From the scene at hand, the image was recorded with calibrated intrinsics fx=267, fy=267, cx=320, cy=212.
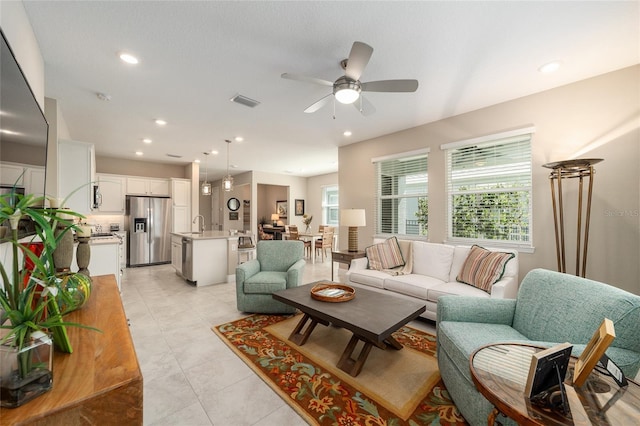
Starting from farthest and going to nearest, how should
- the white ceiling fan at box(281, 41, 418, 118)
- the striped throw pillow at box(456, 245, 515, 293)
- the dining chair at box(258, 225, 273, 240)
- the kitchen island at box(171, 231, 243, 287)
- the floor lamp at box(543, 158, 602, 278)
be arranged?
the dining chair at box(258, 225, 273, 240) < the kitchen island at box(171, 231, 243, 287) < the striped throw pillow at box(456, 245, 515, 293) < the floor lamp at box(543, 158, 602, 278) < the white ceiling fan at box(281, 41, 418, 118)

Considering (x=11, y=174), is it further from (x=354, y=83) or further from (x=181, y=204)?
(x=181, y=204)

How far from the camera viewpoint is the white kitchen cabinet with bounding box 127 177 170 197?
645 cm

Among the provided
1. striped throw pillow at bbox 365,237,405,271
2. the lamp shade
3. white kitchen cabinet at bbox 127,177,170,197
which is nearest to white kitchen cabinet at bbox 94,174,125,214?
white kitchen cabinet at bbox 127,177,170,197

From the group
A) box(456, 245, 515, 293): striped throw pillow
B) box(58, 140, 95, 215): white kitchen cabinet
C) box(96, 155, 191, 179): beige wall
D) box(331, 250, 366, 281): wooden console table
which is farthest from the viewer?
box(96, 155, 191, 179): beige wall

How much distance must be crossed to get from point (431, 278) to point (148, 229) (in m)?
6.30

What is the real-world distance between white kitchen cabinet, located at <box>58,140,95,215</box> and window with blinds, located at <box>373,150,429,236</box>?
14.1 ft

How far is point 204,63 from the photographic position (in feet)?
8.20

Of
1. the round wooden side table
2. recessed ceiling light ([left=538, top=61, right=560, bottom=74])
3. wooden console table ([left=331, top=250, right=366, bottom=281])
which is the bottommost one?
the round wooden side table

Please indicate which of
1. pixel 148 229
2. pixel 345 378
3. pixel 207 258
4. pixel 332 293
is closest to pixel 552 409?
pixel 345 378

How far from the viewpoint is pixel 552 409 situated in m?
0.96

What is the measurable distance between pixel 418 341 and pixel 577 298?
55.3 inches

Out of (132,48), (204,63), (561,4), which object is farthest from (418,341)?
(132,48)

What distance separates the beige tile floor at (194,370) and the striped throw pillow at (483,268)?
729mm

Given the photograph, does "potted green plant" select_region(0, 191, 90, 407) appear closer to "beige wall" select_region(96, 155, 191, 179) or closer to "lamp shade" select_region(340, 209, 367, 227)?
"lamp shade" select_region(340, 209, 367, 227)
